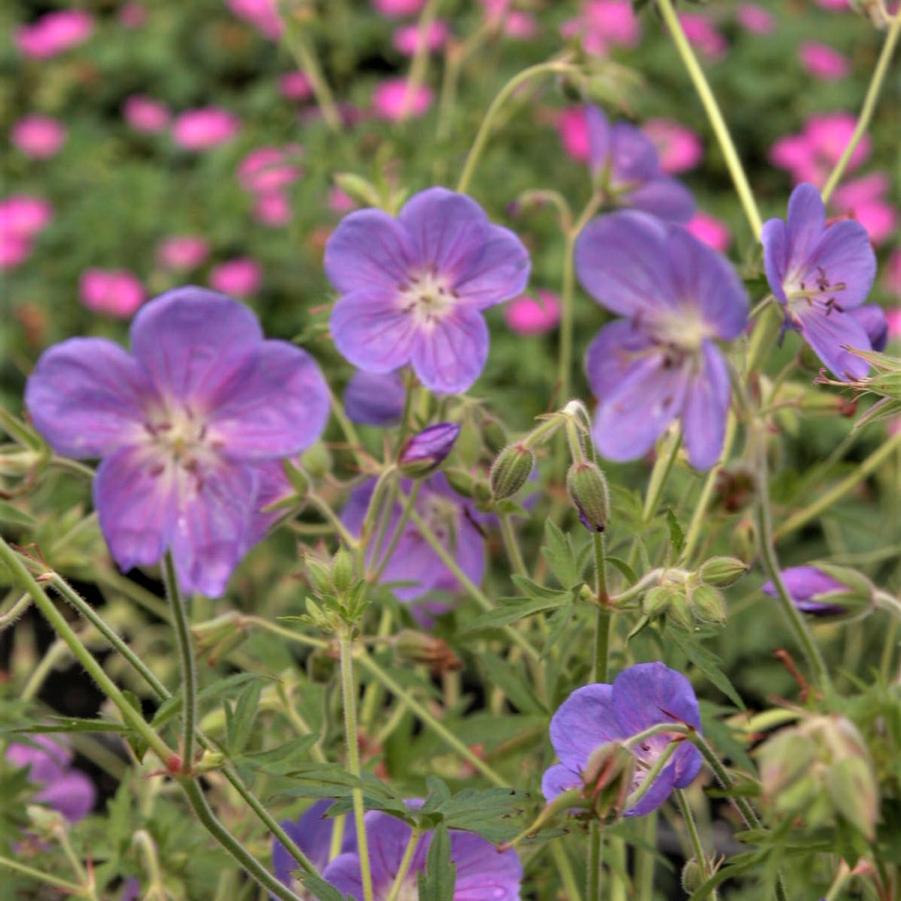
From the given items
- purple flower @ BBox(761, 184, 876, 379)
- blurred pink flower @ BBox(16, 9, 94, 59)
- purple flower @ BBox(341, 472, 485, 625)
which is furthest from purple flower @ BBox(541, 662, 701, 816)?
blurred pink flower @ BBox(16, 9, 94, 59)

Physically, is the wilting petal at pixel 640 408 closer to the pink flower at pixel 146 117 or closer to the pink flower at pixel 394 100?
the pink flower at pixel 394 100

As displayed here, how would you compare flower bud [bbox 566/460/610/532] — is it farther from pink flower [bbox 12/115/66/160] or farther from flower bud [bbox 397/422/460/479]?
pink flower [bbox 12/115/66/160]

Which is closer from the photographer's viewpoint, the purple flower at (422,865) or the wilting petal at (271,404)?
the wilting petal at (271,404)

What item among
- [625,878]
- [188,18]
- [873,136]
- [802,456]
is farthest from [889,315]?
[188,18]

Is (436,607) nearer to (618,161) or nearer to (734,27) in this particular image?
(618,161)

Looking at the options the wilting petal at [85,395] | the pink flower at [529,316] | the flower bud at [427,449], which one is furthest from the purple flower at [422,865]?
the pink flower at [529,316]
